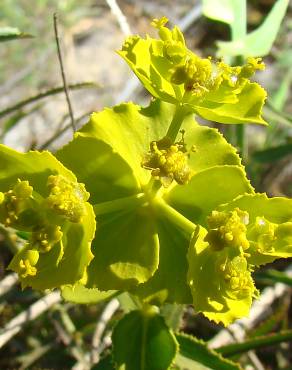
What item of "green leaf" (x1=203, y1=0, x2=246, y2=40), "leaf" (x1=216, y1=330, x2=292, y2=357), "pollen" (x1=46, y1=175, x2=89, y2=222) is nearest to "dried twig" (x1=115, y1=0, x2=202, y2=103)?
"green leaf" (x1=203, y1=0, x2=246, y2=40)

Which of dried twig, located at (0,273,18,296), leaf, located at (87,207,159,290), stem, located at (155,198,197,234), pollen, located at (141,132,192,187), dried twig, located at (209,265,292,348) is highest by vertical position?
pollen, located at (141,132,192,187)

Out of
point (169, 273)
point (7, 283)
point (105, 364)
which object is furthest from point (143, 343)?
point (7, 283)

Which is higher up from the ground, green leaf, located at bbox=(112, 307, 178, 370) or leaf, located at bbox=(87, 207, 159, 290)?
leaf, located at bbox=(87, 207, 159, 290)

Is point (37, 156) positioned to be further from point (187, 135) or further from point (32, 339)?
point (32, 339)

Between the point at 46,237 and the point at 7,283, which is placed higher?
the point at 46,237

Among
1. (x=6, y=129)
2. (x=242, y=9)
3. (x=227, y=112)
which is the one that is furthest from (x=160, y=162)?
(x=6, y=129)

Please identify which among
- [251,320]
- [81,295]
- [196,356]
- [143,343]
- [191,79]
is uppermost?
[191,79]

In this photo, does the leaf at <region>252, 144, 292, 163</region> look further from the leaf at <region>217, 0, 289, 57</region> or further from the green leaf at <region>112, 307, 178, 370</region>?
the green leaf at <region>112, 307, 178, 370</region>

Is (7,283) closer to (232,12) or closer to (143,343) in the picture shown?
(143,343)
